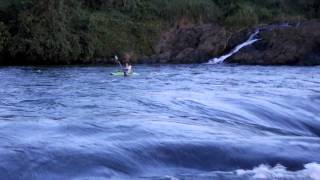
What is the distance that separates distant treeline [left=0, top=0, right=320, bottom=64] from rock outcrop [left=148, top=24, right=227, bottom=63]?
117 cm

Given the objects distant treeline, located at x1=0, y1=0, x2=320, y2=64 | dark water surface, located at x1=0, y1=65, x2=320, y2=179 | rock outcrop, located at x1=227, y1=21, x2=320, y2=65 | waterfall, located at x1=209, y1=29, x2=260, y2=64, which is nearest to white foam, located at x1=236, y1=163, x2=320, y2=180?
dark water surface, located at x1=0, y1=65, x2=320, y2=179

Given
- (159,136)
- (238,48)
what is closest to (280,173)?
(159,136)

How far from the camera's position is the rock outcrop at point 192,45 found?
46094mm

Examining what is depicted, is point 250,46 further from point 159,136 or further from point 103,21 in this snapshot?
point 159,136

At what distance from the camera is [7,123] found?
12047mm

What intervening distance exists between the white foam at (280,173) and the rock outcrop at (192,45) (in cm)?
3724

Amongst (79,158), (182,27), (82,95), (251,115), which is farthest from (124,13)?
(79,158)

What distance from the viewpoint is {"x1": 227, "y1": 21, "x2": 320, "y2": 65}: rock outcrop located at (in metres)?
44.0

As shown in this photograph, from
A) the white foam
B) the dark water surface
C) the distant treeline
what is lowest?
the dark water surface

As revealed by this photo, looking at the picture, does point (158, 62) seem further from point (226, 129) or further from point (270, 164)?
point (270, 164)

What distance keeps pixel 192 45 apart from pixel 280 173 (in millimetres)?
39633

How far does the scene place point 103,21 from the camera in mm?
48500

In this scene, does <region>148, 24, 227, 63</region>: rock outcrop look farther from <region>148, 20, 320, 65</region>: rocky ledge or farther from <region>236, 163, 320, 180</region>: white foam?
<region>236, 163, 320, 180</region>: white foam

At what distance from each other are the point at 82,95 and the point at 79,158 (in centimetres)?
973
